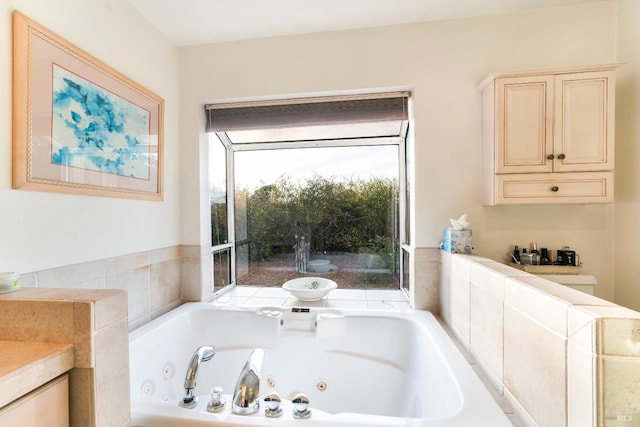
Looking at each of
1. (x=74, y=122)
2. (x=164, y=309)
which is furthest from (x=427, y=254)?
(x=74, y=122)

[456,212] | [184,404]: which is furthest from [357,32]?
[184,404]

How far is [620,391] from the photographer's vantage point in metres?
0.61

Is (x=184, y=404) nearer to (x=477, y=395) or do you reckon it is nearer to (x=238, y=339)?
(x=238, y=339)

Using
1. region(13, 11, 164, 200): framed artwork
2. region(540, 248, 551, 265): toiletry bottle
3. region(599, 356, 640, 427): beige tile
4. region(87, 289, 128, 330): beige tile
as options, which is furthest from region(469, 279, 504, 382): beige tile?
region(13, 11, 164, 200): framed artwork

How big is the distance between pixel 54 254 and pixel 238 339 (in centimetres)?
105

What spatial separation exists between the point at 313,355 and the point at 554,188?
1.62 m

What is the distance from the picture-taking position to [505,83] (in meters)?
1.47

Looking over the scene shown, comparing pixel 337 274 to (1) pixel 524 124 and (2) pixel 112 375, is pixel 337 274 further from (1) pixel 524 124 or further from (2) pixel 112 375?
(2) pixel 112 375

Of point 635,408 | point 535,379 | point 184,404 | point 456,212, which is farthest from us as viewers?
point 456,212

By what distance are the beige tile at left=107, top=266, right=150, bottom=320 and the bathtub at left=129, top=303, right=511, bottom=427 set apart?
4.0 inches

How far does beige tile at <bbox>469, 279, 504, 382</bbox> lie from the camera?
3.41 ft

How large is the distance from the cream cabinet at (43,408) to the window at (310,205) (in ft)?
4.82

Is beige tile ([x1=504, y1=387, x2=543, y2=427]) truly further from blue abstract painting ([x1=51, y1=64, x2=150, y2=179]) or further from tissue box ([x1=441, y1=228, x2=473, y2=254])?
blue abstract painting ([x1=51, y1=64, x2=150, y2=179])

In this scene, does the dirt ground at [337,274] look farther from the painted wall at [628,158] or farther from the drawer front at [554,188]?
the painted wall at [628,158]
